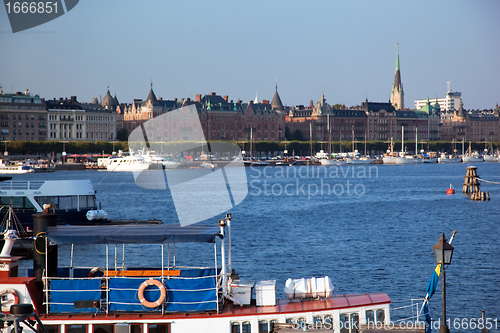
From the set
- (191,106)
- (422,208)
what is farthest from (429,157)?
(422,208)

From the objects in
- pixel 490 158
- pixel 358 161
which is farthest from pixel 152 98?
pixel 490 158

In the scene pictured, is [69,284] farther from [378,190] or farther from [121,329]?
[378,190]

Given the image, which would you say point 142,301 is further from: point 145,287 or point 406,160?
point 406,160

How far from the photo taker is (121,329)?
12.1 m

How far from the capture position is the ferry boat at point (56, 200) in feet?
109

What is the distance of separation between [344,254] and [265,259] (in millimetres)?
4470

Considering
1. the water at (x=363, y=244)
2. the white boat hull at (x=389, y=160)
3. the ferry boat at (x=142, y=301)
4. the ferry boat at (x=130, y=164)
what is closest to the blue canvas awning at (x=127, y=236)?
the ferry boat at (x=142, y=301)

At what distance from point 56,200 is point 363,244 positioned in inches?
674

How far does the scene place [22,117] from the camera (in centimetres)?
16675

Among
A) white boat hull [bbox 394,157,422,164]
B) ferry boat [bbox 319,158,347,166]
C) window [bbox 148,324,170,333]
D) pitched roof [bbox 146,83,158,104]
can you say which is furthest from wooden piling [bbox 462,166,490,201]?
pitched roof [bbox 146,83,158,104]

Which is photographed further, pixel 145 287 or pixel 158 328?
pixel 158 328

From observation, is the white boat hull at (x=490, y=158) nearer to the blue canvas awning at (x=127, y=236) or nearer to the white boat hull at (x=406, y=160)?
the white boat hull at (x=406, y=160)

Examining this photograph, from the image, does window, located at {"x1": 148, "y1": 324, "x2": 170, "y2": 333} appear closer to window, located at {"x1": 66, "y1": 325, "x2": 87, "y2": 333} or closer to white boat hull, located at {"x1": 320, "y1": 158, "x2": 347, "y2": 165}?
window, located at {"x1": 66, "y1": 325, "x2": 87, "y2": 333}

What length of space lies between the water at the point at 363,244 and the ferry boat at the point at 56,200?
1995 mm
